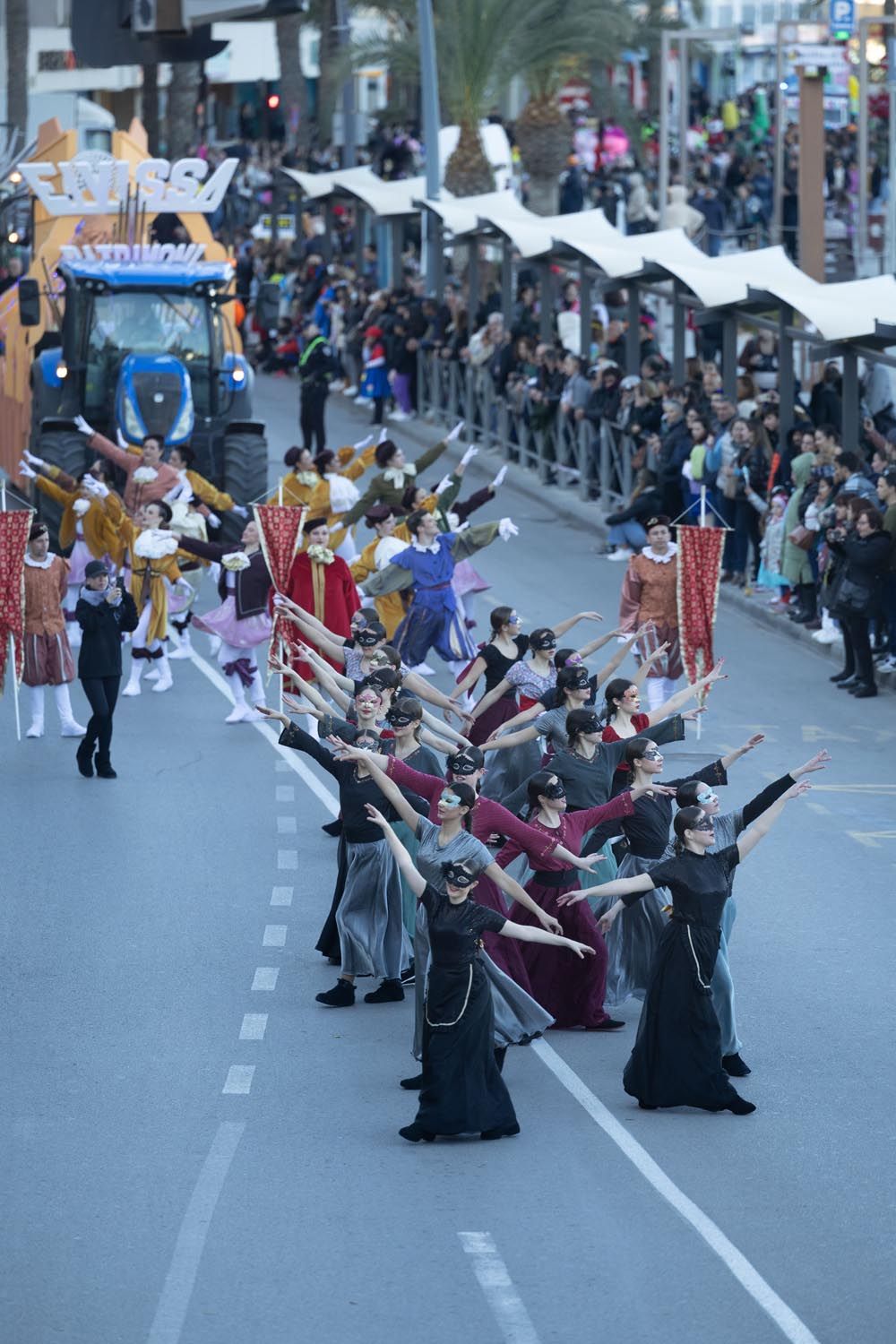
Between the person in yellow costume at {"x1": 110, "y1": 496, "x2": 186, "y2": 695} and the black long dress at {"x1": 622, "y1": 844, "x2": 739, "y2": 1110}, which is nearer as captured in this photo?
the black long dress at {"x1": 622, "y1": 844, "x2": 739, "y2": 1110}

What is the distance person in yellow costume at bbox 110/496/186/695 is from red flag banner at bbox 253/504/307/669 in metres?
1.55

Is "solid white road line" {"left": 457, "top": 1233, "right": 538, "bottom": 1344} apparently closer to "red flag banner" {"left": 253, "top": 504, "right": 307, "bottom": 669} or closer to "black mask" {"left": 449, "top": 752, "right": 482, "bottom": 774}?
"black mask" {"left": 449, "top": 752, "right": 482, "bottom": 774}

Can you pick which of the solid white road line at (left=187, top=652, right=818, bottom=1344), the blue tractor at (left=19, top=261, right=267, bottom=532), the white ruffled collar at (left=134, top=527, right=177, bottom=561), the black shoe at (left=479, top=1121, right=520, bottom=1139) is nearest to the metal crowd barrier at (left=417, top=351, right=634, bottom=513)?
the blue tractor at (left=19, top=261, right=267, bottom=532)

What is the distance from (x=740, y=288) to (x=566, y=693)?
1367cm

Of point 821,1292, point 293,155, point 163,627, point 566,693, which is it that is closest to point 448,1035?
point 821,1292

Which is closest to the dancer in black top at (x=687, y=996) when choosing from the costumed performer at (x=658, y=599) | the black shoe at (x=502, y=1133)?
the black shoe at (x=502, y=1133)

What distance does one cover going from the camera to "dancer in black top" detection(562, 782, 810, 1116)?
1082 cm

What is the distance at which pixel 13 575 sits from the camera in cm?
1845

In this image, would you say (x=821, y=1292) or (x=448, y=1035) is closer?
(x=821, y=1292)

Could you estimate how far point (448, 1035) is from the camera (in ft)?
34.3

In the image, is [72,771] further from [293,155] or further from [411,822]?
[293,155]

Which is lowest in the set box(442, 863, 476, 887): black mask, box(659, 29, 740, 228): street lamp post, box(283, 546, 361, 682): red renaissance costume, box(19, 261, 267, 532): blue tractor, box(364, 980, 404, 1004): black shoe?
box(364, 980, 404, 1004): black shoe

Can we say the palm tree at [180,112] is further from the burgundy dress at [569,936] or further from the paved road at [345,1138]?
the burgundy dress at [569,936]

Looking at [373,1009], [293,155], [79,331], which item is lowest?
[373,1009]
